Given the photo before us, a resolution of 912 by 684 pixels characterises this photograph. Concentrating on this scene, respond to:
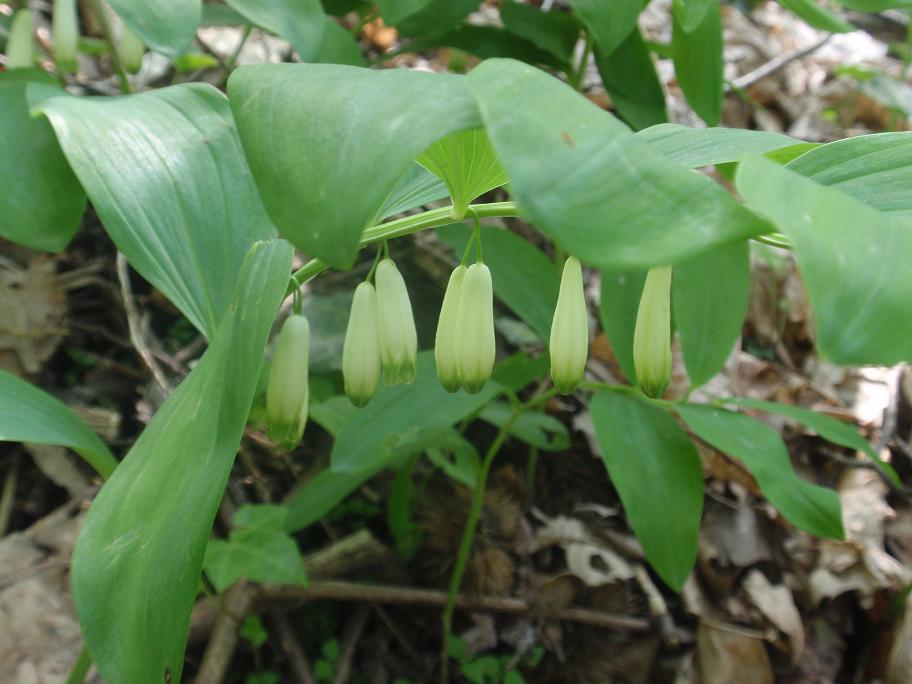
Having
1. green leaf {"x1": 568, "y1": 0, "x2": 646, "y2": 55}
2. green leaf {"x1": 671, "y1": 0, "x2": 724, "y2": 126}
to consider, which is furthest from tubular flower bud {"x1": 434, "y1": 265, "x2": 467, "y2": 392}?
green leaf {"x1": 671, "y1": 0, "x2": 724, "y2": 126}

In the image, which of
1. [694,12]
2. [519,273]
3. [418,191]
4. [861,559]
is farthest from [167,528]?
[861,559]

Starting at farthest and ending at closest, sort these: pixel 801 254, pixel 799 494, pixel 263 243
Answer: pixel 799 494
pixel 263 243
pixel 801 254

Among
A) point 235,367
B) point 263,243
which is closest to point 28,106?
point 263,243

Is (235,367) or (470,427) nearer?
(235,367)

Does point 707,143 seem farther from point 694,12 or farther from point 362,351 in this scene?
point 694,12

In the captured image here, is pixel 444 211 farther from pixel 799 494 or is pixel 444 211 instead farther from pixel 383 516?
pixel 383 516
